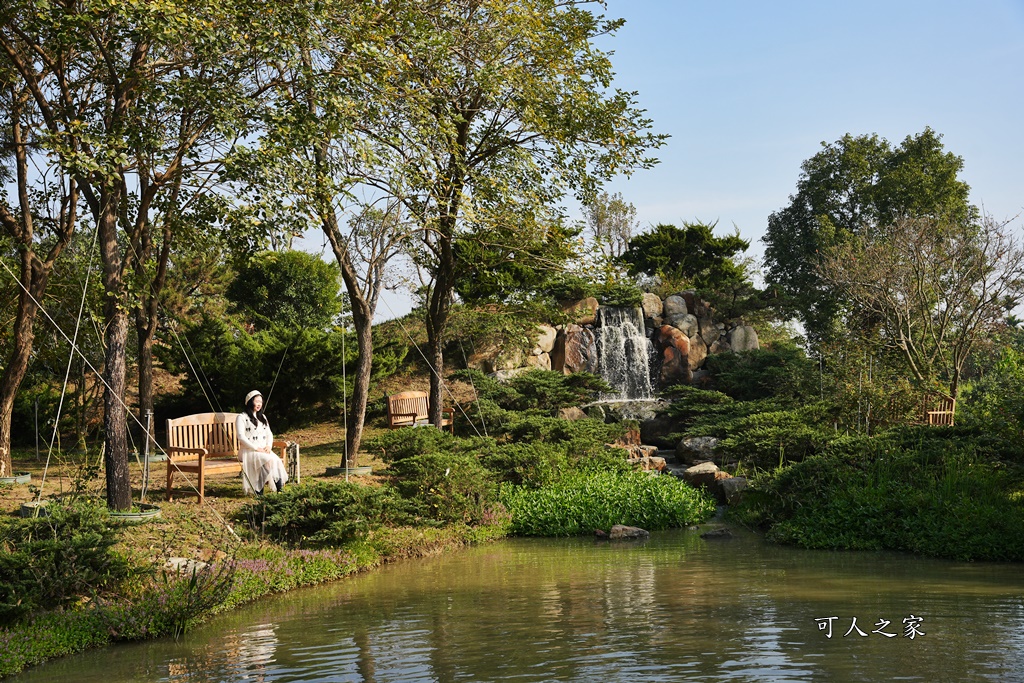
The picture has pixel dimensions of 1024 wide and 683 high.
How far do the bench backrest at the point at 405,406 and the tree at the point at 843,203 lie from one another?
A: 14.8 metres

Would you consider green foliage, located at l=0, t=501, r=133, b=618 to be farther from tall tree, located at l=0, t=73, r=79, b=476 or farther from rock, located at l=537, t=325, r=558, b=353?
rock, located at l=537, t=325, r=558, b=353

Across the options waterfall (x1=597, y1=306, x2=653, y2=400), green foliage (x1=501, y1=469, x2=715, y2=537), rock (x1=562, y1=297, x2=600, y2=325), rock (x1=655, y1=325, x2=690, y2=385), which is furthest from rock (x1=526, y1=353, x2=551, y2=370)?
green foliage (x1=501, y1=469, x2=715, y2=537)

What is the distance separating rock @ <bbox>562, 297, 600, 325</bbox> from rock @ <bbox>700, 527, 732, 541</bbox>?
12.7 m

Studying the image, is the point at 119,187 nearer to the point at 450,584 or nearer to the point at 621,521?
the point at 450,584

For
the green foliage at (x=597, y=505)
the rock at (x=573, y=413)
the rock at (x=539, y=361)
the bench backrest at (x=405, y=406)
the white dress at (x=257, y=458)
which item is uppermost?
the rock at (x=539, y=361)

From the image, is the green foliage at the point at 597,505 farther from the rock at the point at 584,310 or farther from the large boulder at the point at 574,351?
the rock at the point at 584,310

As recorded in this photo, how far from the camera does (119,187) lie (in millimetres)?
9000

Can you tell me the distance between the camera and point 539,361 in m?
22.5

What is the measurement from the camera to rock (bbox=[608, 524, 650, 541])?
11102mm

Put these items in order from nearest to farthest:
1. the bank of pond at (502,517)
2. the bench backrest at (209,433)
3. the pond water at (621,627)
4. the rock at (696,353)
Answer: the pond water at (621,627) < the bank of pond at (502,517) < the bench backrest at (209,433) < the rock at (696,353)

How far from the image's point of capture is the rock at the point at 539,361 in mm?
22109

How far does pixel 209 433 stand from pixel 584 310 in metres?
13.9

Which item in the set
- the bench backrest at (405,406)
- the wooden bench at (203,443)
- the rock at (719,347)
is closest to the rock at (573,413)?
the bench backrest at (405,406)

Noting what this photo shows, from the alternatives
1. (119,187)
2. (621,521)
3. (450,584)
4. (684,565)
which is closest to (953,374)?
(621,521)
